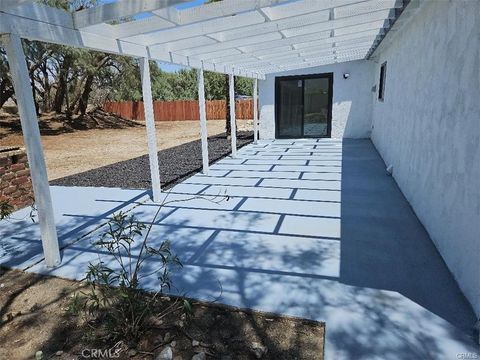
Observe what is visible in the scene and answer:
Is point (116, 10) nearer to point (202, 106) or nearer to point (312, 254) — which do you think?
point (312, 254)

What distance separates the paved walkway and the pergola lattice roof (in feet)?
6.98

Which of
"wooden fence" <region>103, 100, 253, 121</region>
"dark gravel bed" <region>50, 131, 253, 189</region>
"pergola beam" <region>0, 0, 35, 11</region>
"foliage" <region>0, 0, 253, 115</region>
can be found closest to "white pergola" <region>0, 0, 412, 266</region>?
"pergola beam" <region>0, 0, 35, 11</region>

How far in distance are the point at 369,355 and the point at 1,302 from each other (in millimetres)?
3067

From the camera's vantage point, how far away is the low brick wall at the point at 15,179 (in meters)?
5.05

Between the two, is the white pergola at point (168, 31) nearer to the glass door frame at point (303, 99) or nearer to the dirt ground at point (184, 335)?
the dirt ground at point (184, 335)

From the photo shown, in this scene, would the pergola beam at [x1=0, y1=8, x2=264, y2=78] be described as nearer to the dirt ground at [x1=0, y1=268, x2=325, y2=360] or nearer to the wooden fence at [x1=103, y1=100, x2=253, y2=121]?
the dirt ground at [x1=0, y1=268, x2=325, y2=360]

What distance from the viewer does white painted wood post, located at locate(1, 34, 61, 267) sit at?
2.99 metres

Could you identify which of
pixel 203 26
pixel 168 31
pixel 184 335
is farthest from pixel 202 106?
pixel 184 335

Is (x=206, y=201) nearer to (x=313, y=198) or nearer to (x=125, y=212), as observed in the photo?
(x=125, y=212)

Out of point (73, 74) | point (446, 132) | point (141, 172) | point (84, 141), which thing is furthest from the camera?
point (73, 74)

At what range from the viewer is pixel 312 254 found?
3496 mm

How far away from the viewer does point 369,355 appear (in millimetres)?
2117

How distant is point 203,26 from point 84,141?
44.7 ft

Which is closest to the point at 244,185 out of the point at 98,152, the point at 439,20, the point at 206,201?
the point at 206,201
